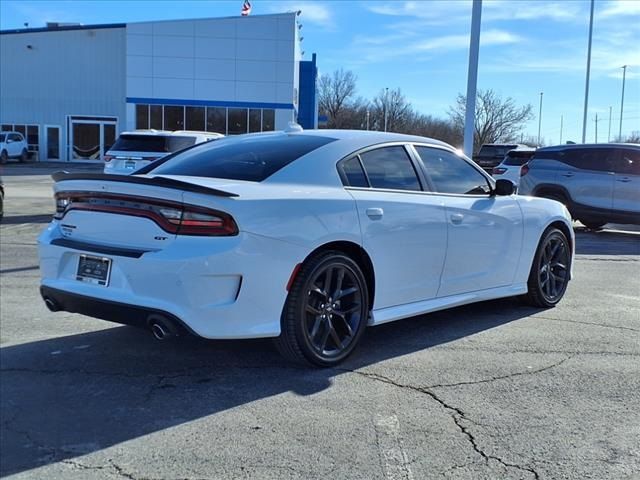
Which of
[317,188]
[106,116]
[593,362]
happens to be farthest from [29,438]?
[106,116]

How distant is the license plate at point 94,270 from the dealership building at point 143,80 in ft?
121

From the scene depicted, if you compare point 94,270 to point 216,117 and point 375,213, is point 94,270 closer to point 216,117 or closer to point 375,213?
point 375,213

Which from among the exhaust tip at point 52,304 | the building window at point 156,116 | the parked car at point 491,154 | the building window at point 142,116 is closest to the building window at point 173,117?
the building window at point 156,116

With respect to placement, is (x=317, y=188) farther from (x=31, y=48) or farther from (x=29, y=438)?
(x=31, y=48)

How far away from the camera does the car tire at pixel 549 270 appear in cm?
630

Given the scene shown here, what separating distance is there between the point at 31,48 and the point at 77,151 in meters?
7.44

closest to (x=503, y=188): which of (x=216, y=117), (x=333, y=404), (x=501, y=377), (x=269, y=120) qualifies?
(x=501, y=377)

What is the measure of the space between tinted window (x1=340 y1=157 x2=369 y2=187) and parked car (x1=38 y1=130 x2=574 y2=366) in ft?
0.03

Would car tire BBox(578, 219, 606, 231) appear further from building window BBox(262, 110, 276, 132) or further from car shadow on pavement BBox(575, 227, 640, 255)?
building window BBox(262, 110, 276, 132)

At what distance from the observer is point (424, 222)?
499 cm

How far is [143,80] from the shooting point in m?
40.8

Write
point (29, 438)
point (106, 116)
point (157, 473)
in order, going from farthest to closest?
point (106, 116)
point (29, 438)
point (157, 473)

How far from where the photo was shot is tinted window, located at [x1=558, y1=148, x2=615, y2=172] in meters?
13.2

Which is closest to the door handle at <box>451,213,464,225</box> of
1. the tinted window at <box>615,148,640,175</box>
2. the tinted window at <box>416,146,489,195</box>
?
the tinted window at <box>416,146,489,195</box>
